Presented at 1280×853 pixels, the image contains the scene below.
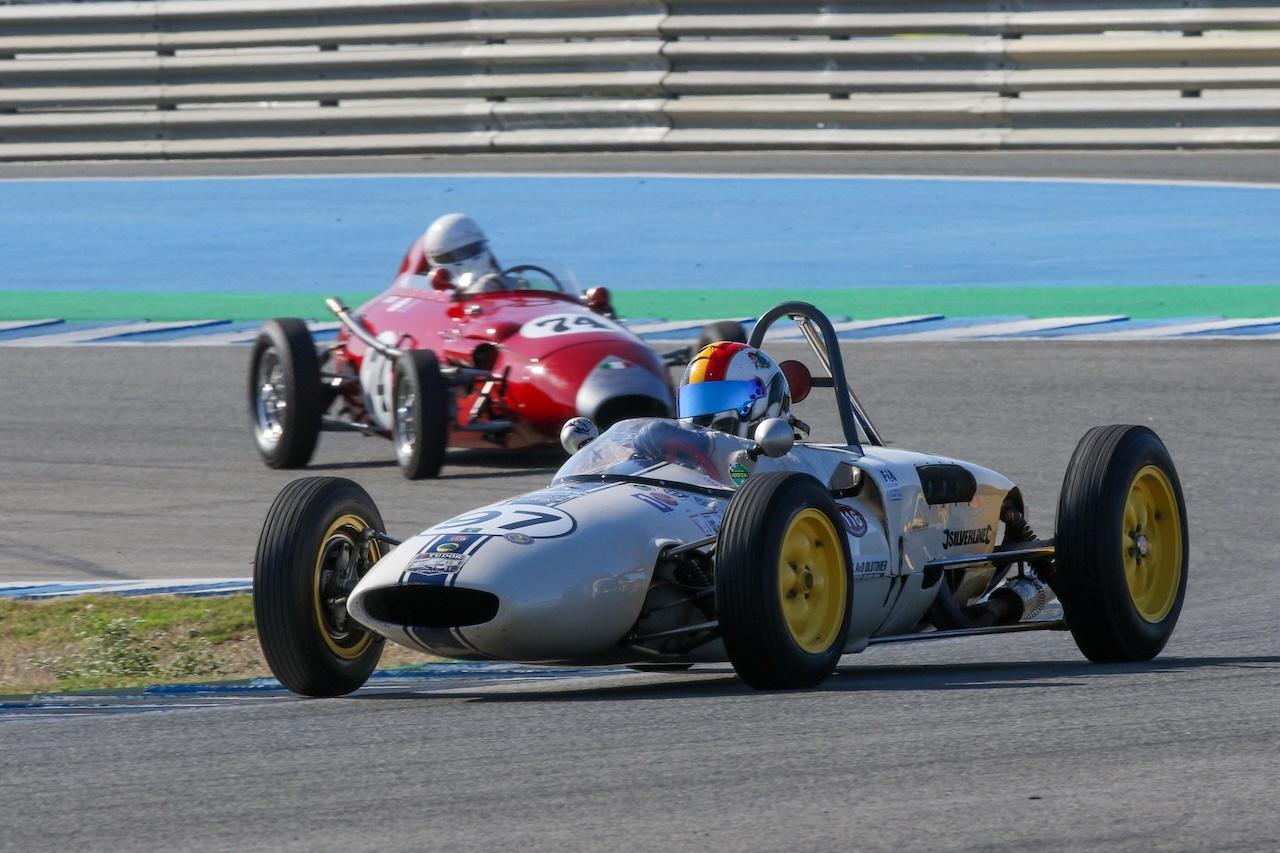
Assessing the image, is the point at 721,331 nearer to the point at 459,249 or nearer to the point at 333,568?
the point at 459,249

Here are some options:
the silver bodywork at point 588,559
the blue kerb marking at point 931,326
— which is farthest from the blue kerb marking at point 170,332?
the silver bodywork at point 588,559

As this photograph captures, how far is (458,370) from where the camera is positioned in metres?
12.1

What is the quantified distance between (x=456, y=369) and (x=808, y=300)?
17.9 ft

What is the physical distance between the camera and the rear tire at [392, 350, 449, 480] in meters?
11.5

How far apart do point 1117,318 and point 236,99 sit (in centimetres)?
1150

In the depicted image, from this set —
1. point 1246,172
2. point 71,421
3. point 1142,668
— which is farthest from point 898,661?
point 1246,172

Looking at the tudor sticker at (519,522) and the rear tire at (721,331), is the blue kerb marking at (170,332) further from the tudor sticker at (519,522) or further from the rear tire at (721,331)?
the tudor sticker at (519,522)

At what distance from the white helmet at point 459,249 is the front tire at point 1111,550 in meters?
5.99

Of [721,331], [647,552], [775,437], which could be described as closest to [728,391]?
[775,437]

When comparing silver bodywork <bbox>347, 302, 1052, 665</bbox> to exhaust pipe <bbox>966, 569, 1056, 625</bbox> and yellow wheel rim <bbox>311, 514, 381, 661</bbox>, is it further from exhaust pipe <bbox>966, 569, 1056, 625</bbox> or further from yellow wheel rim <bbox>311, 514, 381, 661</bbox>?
yellow wheel rim <bbox>311, 514, 381, 661</bbox>

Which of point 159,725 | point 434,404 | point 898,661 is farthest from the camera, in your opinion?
point 434,404

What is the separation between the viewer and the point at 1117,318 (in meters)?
Answer: 15.4

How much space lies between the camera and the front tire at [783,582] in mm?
6031

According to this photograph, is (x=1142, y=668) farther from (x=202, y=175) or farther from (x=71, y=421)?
(x=202, y=175)
